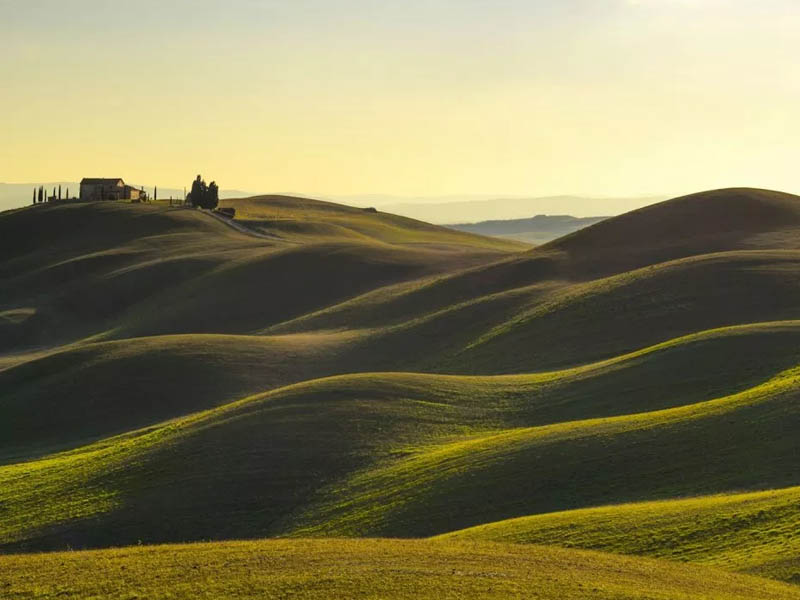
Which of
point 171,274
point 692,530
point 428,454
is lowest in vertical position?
point 428,454

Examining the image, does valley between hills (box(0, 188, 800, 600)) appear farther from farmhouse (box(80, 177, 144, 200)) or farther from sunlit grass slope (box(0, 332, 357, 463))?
farmhouse (box(80, 177, 144, 200))

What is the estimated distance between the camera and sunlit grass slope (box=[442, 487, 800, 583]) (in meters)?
32.0

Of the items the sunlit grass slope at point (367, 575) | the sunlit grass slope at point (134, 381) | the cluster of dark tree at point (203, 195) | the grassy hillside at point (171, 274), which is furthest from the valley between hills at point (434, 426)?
the cluster of dark tree at point (203, 195)

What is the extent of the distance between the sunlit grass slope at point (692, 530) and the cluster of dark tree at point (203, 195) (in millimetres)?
145195

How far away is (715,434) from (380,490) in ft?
46.9

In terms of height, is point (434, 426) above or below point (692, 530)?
below

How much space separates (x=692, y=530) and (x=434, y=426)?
24.0m

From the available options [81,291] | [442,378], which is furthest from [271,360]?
[81,291]

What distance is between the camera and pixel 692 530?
3500cm

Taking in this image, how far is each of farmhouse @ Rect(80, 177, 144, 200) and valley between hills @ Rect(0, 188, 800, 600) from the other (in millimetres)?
63773

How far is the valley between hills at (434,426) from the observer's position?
1208 inches

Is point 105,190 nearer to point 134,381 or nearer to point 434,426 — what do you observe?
point 134,381

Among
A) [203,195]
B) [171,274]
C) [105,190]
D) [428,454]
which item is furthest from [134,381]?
[105,190]

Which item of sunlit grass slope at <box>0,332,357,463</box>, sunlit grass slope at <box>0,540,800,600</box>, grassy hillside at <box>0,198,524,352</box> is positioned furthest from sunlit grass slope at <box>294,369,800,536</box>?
grassy hillside at <box>0,198,524,352</box>
